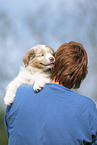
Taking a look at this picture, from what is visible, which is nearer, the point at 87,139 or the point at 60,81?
the point at 87,139

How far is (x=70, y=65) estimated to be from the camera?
230 centimetres

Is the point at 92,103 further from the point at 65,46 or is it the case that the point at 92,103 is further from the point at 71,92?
the point at 65,46

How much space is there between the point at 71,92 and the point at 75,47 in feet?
1.70

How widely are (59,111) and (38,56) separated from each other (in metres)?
2.12

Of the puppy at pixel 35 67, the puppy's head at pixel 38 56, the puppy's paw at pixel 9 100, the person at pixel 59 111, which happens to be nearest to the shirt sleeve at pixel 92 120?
the person at pixel 59 111

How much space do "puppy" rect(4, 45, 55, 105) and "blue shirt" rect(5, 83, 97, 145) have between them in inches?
43.1

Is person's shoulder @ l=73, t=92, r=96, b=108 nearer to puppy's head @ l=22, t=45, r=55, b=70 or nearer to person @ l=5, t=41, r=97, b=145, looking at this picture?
person @ l=5, t=41, r=97, b=145

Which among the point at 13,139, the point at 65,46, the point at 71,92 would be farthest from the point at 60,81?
the point at 13,139

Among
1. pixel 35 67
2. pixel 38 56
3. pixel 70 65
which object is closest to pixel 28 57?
pixel 38 56

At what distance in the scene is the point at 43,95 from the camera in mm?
2275

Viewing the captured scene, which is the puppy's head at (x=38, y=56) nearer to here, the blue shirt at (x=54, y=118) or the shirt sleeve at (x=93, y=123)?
the blue shirt at (x=54, y=118)

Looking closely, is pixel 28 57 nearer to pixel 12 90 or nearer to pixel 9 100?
pixel 12 90

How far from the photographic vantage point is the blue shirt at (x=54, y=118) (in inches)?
84.4

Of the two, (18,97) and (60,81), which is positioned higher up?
(60,81)
